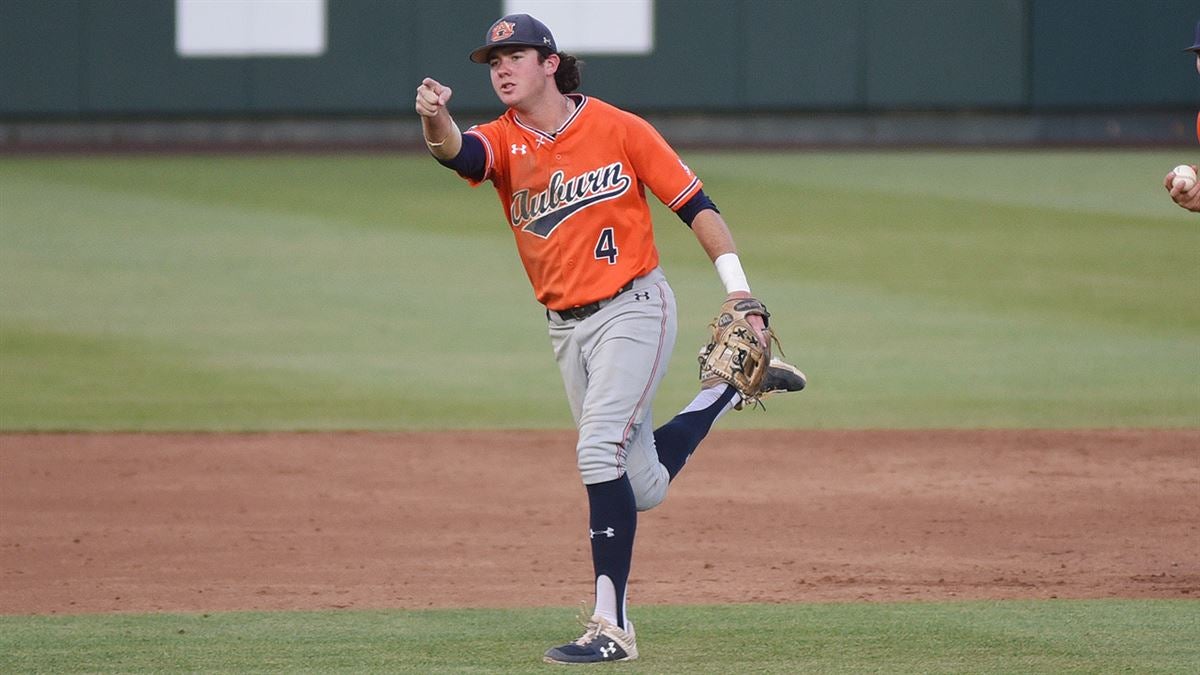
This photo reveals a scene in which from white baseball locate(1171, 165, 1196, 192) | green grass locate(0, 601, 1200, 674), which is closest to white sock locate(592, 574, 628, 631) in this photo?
green grass locate(0, 601, 1200, 674)

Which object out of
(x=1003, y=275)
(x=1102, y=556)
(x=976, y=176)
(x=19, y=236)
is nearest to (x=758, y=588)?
(x=1102, y=556)

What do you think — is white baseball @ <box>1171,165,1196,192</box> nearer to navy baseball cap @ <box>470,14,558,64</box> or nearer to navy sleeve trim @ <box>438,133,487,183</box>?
navy baseball cap @ <box>470,14,558,64</box>

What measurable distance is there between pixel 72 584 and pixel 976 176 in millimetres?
16380

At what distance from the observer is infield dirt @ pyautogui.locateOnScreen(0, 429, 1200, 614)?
20.0 feet

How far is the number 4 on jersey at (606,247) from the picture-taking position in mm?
5074

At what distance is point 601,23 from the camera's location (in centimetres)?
2422

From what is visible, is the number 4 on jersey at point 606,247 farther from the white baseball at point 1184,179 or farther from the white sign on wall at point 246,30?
the white sign on wall at point 246,30

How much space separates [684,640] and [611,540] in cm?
43

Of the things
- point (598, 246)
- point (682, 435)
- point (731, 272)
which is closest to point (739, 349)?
point (731, 272)

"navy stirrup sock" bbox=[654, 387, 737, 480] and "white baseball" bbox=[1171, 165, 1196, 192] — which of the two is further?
"white baseball" bbox=[1171, 165, 1196, 192]

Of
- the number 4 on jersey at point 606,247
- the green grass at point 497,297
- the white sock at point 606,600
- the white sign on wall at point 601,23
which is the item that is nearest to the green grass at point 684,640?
the white sock at point 606,600

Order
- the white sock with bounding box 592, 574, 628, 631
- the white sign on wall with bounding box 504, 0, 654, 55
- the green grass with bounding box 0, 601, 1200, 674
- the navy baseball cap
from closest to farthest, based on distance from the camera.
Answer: the green grass with bounding box 0, 601, 1200, 674 → the white sock with bounding box 592, 574, 628, 631 → the navy baseball cap → the white sign on wall with bounding box 504, 0, 654, 55

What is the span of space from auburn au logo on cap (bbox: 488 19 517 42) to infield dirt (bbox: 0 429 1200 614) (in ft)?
6.42

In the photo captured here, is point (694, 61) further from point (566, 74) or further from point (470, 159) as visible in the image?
point (470, 159)
